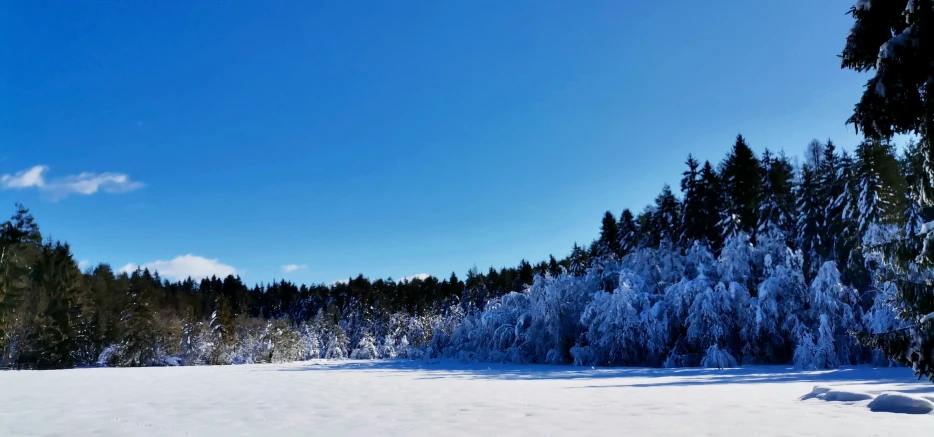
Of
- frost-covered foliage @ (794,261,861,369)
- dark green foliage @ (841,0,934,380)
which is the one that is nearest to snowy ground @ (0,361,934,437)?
dark green foliage @ (841,0,934,380)

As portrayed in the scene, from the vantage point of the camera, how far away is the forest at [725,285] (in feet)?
19.2

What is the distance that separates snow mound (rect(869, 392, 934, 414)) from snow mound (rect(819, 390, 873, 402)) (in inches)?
33.1

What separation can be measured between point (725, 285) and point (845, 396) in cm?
1835

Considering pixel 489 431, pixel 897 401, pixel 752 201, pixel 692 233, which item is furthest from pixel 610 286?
pixel 489 431

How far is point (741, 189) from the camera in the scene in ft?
114

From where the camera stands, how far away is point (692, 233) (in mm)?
→ 36000

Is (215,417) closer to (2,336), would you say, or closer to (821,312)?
(821,312)

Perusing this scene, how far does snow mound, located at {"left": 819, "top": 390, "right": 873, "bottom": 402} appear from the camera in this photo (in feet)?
26.5

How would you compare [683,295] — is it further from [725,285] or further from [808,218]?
[808,218]

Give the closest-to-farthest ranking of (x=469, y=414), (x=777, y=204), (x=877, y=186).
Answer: (x=469, y=414)
(x=877, y=186)
(x=777, y=204)

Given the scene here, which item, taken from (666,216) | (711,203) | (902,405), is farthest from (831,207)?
(902,405)

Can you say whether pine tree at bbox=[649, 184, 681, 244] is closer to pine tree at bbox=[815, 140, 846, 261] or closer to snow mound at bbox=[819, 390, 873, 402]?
pine tree at bbox=[815, 140, 846, 261]

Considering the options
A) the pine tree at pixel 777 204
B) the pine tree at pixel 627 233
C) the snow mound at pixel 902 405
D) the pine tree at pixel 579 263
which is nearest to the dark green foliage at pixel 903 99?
the snow mound at pixel 902 405

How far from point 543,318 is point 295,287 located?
84.0 meters
